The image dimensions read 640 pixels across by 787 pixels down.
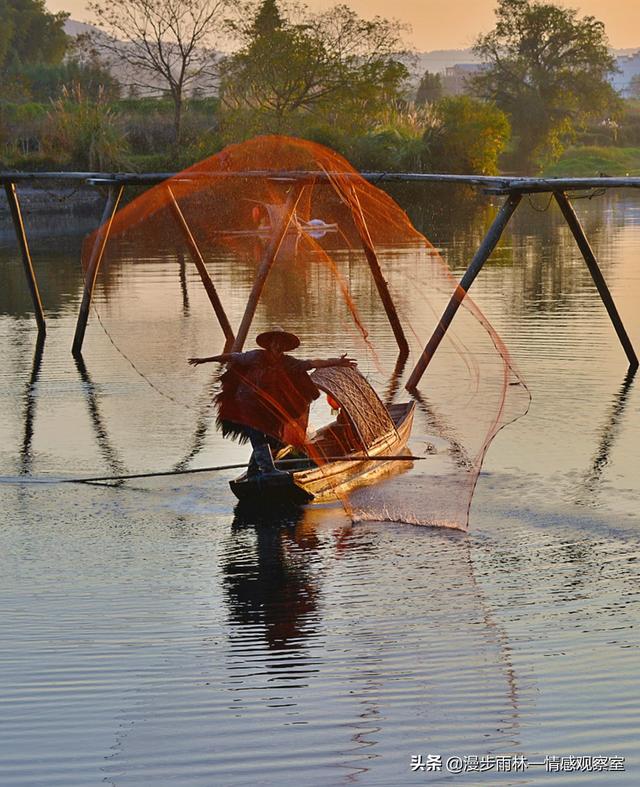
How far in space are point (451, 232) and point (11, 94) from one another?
3120 centimetres

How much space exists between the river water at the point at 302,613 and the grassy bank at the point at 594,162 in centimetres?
6879

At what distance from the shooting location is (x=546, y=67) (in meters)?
101

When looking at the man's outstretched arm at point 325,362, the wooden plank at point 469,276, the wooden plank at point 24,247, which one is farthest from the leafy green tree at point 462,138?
the man's outstretched arm at point 325,362

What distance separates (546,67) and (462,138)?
141 ft

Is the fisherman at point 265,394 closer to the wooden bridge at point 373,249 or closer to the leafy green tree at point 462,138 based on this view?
the wooden bridge at point 373,249

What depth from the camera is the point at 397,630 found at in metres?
8.70

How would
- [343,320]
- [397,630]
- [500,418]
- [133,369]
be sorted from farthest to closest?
1. [343,320]
2. [133,369]
3. [500,418]
4. [397,630]

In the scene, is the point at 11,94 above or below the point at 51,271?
above

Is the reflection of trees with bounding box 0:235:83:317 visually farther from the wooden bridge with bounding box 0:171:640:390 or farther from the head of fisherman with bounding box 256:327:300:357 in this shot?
the head of fisherman with bounding box 256:327:300:357

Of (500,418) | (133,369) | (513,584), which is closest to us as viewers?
(513,584)

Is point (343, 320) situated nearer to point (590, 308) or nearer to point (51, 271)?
point (590, 308)

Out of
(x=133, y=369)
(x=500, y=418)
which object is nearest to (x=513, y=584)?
(x=500, y=418)

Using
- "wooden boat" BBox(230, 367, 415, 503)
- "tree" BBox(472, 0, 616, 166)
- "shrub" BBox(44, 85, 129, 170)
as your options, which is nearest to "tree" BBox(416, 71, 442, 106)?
"tree" BBox(472, 0, 616, 166)

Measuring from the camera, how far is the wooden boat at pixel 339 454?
11.3 m
